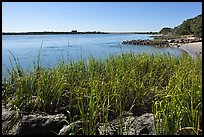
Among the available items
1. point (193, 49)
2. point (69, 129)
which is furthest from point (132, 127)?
point (193, 49)

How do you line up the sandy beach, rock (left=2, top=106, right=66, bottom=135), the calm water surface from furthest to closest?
the sandy beach → the calm water surface → rock (left=2, top=106, right=66, bottom=135)

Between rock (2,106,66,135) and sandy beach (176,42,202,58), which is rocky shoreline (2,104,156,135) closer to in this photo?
rock (2,106,66,135)

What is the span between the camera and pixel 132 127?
2.48m

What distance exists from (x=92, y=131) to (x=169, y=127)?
665 mm

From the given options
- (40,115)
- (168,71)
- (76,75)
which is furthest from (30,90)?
(168,71)

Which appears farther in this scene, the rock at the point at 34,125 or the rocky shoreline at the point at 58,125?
the rock at the point at 34,125

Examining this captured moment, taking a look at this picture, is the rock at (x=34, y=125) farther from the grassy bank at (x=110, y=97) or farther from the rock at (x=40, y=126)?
the grassy bank at (x=110, y=97)

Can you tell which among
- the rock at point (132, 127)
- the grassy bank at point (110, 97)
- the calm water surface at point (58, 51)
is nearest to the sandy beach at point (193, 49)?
the calm water surface at point (58, 51)

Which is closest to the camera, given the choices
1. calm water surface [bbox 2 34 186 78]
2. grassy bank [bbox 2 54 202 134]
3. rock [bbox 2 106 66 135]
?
grassy bank [bbox 2 54 202 134]

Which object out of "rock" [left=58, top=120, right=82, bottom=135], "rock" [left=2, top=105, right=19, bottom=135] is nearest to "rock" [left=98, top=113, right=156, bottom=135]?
"rock" [left=58, top=120, right=82, bottom=135]

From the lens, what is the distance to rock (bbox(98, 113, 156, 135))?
2.41 metres

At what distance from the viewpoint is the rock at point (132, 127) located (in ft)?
7.89

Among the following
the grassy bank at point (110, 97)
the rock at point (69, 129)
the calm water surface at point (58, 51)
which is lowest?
the calm water surface at point (58, 51)

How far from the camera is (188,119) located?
2447 millimetres
